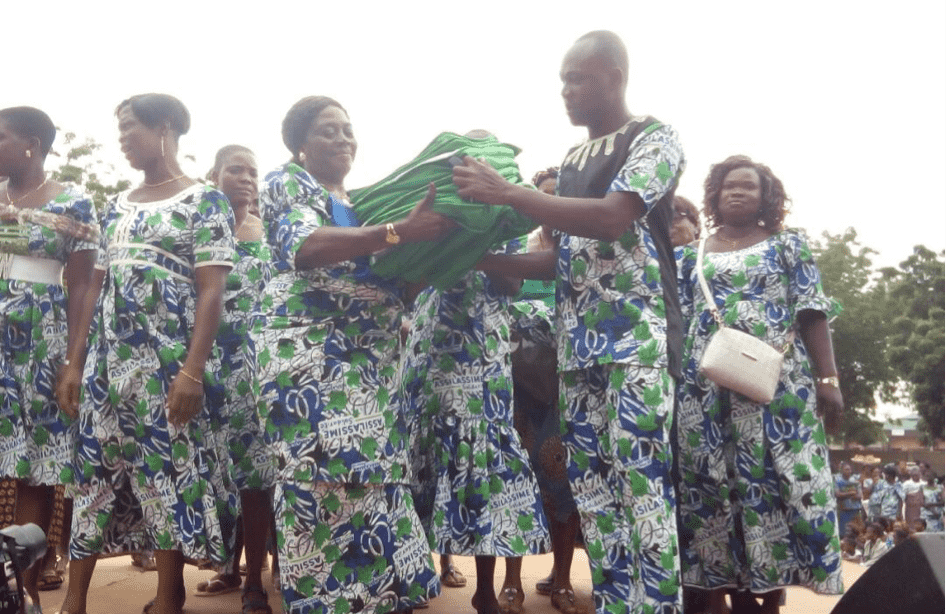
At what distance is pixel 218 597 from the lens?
4859mm

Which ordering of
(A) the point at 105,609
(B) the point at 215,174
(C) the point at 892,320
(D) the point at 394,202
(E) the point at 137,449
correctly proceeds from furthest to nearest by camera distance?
(C) the point at 892,320, (B) the point at 215,174, (A) the point at 105,609, (E) the point at 137,449, (D) the point at 394,202

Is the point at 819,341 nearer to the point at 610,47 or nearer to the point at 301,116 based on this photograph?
the point at 610,47

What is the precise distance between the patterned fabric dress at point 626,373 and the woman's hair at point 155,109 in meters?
1.80

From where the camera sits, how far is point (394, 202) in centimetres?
370

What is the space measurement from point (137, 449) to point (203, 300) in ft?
2.13

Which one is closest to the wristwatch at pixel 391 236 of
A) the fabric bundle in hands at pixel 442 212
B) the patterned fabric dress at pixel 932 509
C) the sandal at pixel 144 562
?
the fabric bundle in hands at pixel 442 212

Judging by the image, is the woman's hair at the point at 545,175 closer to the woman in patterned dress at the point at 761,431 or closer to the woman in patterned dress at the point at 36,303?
the woman in patterned dress at the point at 761,431

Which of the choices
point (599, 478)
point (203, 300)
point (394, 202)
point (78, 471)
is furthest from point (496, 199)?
point (78, 471)

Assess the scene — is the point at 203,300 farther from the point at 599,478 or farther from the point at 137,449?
the point at 599,478

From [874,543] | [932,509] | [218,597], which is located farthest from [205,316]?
[932,509]

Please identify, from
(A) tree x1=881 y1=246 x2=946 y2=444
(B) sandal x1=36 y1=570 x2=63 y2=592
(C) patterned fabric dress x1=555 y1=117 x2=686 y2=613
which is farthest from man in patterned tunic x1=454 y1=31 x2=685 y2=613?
(A) tree x1=881 y1=246 x2=946 y2=444

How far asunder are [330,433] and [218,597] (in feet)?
5.89

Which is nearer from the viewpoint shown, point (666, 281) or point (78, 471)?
point (666, 281)

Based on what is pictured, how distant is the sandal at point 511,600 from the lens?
4516 millimetres
